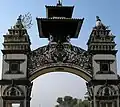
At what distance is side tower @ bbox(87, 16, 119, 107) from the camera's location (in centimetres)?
1488

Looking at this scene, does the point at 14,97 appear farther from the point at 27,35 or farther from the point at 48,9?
the point at 48,9

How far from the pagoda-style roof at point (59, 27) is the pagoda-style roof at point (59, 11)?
1.07 m

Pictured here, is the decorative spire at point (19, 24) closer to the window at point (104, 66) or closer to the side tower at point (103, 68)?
the side tower at point (103, 68)

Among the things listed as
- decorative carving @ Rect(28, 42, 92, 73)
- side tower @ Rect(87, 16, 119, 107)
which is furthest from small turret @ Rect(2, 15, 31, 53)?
side tower @ Rect(87, 16, 119, 107)

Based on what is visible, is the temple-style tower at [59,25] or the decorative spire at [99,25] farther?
the decorative spire at [99,25]

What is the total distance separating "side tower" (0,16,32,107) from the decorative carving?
0.53 m

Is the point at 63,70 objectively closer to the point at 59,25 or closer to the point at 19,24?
the point at 59,25

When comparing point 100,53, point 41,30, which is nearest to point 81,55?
point 100,53

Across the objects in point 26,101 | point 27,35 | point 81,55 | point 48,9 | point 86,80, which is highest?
point 48,9

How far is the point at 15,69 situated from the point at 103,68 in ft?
16.1

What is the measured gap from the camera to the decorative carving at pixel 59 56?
15.5 m

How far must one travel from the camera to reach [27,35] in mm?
15891

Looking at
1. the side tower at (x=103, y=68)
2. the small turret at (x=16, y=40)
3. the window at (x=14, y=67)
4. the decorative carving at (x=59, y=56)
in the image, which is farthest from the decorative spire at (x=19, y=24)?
the side tower at (x=103, y=68)

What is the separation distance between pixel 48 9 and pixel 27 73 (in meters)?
3.97
